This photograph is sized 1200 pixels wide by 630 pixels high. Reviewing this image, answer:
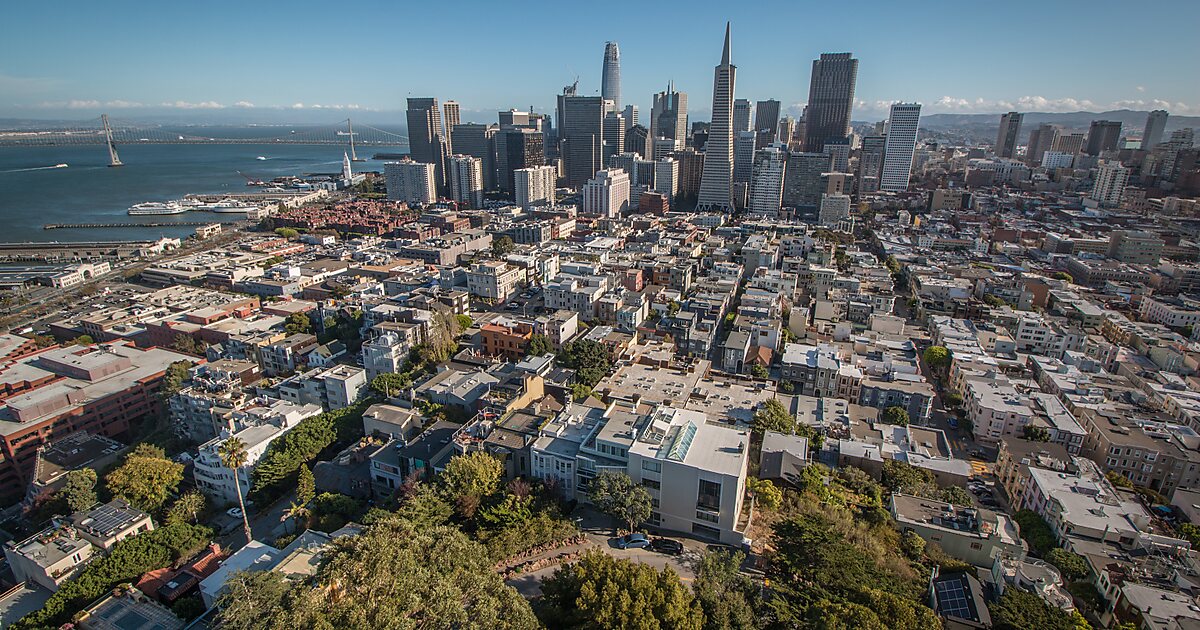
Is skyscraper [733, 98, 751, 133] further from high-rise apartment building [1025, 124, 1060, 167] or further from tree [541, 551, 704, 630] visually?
tree [541, 551, 704, 630]

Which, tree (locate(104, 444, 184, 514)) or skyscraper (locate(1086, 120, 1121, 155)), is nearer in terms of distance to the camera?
tree (locate(104, 444, 184, 514))

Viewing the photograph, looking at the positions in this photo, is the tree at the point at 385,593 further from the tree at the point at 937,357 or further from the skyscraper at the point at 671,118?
the skyscraper at the point at 671,118

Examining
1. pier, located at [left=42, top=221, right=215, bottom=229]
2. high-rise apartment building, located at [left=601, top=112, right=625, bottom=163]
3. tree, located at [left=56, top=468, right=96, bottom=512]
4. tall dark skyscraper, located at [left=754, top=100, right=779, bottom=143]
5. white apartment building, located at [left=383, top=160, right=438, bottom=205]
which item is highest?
tall dark skyscraper, located at [left=754, top=100, right=779, bottom=143]

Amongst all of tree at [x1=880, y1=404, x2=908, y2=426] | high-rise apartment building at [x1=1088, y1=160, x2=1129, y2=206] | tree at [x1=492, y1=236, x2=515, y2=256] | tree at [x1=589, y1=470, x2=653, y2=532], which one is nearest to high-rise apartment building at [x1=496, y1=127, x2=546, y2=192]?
tree at [x1=492, y1=236, x2=515, y2=256]

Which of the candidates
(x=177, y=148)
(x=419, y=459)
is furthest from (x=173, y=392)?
(x=177, y=148)

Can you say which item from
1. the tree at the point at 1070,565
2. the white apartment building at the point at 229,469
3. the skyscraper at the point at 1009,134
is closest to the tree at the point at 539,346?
the white apartment building at the point at 229,469

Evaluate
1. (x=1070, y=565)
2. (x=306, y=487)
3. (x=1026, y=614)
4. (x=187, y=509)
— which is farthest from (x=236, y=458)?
(x=1070, y=565)
